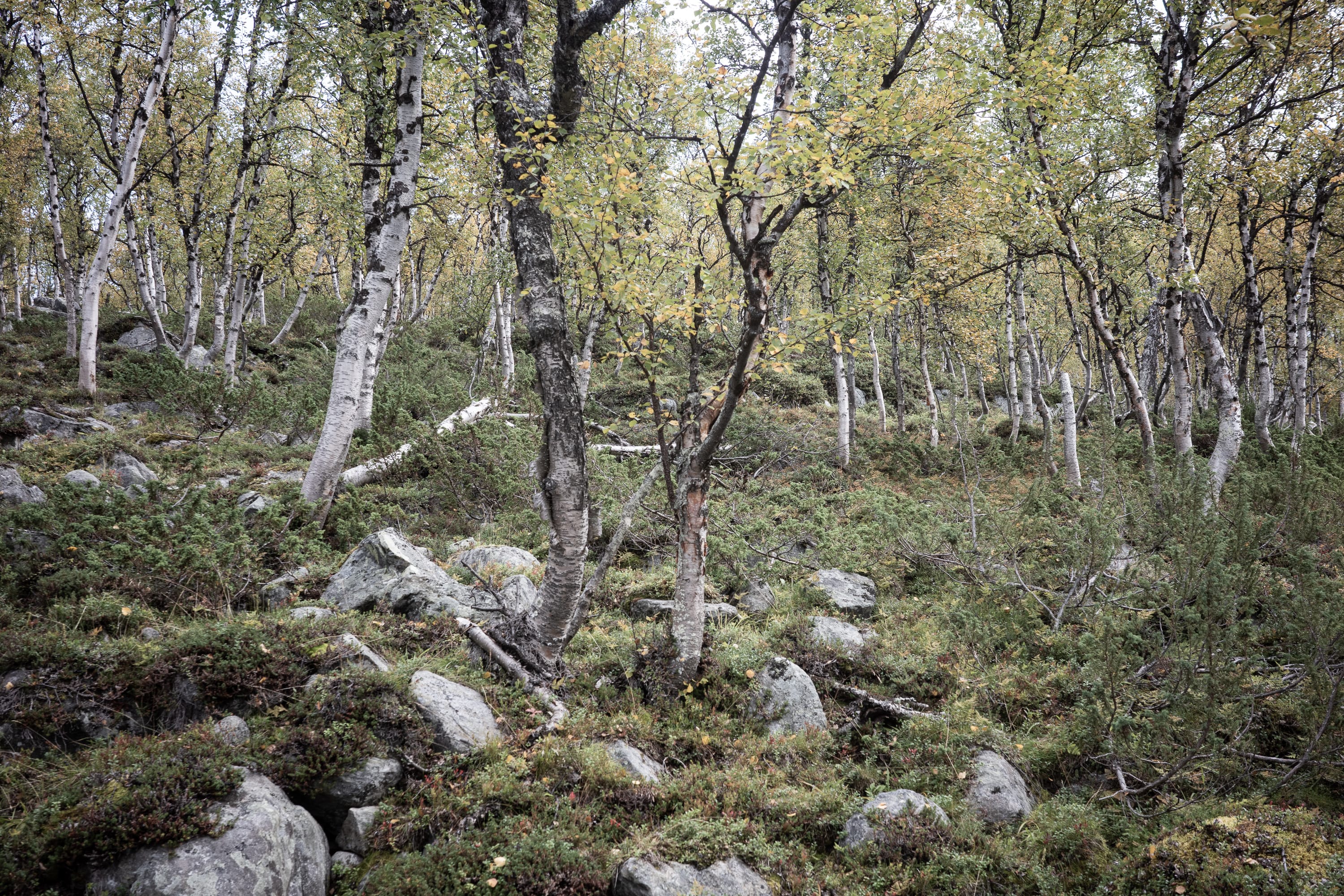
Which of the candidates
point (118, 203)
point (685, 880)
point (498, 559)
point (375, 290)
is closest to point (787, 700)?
point (685, 880)

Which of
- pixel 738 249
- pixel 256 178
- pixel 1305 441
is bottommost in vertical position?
pixel 1305 441

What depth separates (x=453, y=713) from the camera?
5.18 m

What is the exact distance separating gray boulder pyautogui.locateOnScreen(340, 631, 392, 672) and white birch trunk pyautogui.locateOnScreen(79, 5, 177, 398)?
13532 millimetres

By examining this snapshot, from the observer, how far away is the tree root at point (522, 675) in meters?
5.49

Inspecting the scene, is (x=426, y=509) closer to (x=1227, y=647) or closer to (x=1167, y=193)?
(x=1227, y=647)

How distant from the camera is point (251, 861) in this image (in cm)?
355

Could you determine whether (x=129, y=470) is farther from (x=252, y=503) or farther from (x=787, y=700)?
(x=787, y=700)

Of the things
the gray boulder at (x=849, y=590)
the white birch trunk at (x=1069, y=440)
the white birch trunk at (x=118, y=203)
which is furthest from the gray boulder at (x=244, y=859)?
the white birch trunk at (x=1069, y=440)

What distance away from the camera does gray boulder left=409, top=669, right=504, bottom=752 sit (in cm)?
499

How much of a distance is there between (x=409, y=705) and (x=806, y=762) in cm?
379

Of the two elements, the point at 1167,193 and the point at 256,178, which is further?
the point at 256,178

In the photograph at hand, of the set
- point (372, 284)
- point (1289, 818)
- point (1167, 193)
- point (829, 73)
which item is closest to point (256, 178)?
point (372, 284)

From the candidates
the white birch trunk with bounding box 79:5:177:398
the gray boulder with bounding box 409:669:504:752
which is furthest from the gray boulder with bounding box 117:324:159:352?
the gray boulder with bounding box 409:669:504:752

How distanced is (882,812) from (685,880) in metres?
1.77
